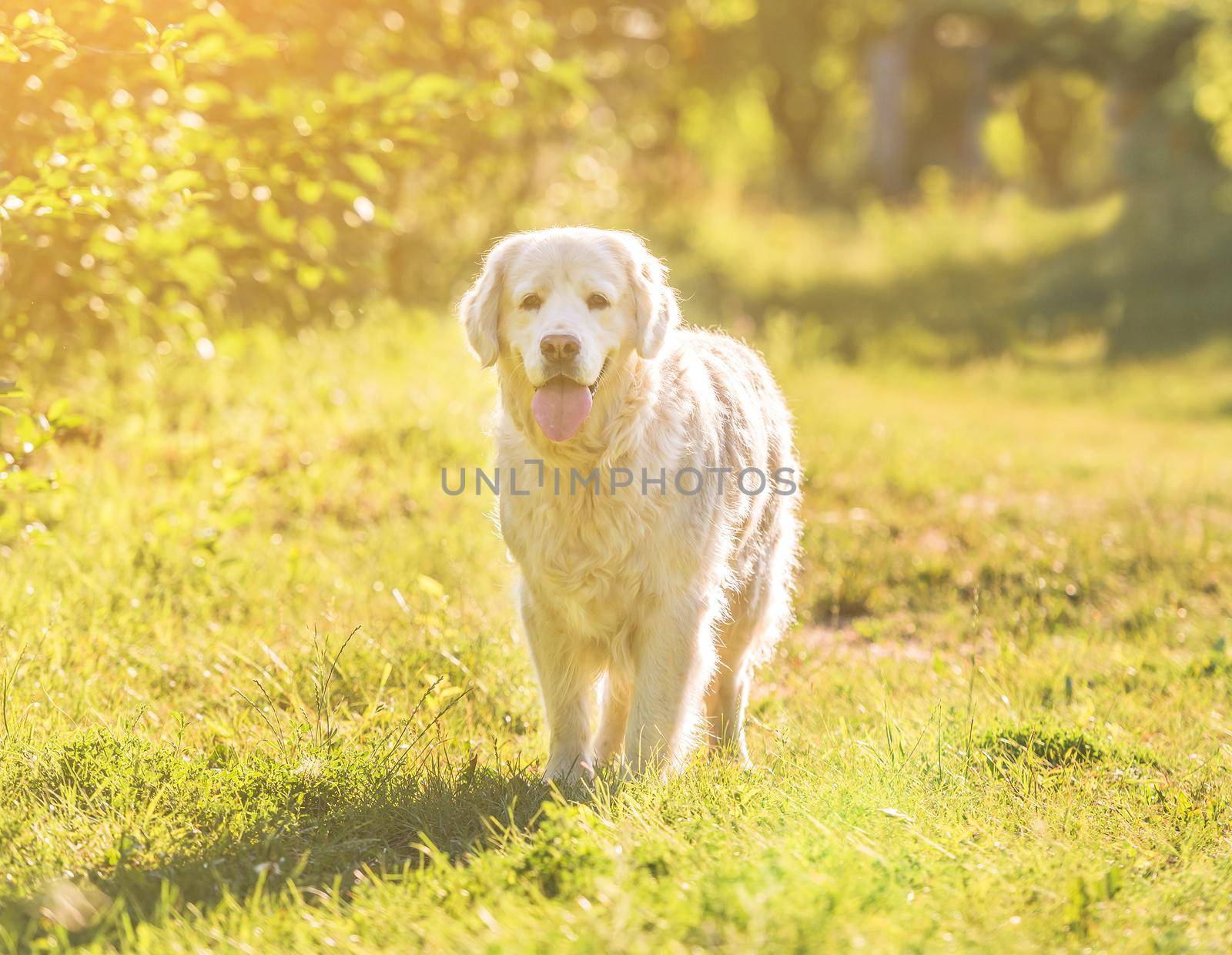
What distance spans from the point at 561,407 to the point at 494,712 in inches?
49.2

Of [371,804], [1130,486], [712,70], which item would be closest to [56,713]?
[371,804]

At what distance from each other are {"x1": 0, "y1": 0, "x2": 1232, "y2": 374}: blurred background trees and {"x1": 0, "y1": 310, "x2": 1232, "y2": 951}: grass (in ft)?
2.61

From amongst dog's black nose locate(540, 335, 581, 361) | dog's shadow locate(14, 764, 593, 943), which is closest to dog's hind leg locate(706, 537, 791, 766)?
dog's shadow locate(14, 764, 593, 943)

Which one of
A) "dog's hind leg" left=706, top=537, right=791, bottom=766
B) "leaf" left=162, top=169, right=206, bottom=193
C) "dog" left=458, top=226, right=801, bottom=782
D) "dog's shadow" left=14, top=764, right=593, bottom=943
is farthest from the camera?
"dog's hind leg" left=706, top=537, right=791, bottom=766

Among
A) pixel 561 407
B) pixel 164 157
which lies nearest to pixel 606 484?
pixel 561 407

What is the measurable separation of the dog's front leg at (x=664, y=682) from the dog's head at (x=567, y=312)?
25.1 inches

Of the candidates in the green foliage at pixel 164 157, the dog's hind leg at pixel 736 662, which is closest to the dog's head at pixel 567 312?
the dog's hind leg at pixel 736 662

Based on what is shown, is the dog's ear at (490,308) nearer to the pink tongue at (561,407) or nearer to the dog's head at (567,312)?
the dog's head at (567,312)

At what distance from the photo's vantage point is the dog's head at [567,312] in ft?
11.6

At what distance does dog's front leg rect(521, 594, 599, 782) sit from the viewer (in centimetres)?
382

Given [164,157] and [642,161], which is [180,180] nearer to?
[164,157]

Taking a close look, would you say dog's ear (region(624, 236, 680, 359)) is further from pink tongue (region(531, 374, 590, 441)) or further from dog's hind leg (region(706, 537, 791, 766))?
dog's hind leg (region(706, 537, 791, 766))

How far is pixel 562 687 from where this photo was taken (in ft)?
12.5

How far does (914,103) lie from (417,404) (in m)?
22.1
